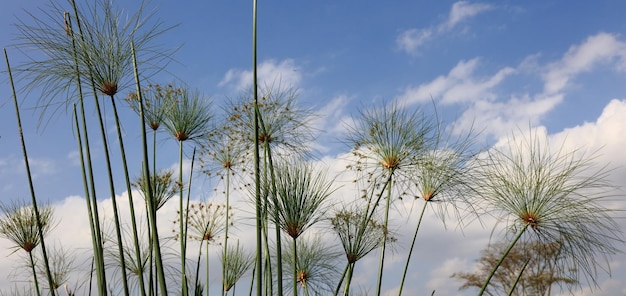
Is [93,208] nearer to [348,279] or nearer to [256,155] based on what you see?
[256,155]

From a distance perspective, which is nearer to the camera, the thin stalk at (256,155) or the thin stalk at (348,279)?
the thin stalk at (256,155)

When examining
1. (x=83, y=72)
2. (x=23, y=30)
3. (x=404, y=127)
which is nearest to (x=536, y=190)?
(x=404, y=127)

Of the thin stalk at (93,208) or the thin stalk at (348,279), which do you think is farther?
the thin stalk at (348,279)

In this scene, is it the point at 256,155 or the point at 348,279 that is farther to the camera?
the point at 348,279

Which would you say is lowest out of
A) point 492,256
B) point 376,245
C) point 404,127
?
point 376,245

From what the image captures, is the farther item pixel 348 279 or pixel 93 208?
pixel 348 279

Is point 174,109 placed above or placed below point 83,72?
above

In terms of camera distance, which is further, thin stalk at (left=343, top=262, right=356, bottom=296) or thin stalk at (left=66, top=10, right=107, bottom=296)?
thin stalk at (left=343, top=262, right=356, bottom=296)

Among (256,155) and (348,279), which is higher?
(256,155)

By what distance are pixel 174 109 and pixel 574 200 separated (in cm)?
308

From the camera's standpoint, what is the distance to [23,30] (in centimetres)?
412

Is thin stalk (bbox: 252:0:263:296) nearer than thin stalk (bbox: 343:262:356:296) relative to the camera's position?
Yes

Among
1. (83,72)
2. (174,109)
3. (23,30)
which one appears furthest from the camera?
(174,109)

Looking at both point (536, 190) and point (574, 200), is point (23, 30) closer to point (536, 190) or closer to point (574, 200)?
point (536, 190)
